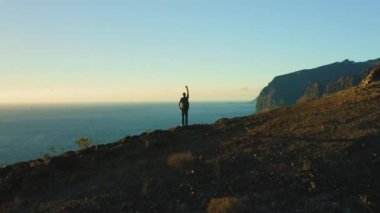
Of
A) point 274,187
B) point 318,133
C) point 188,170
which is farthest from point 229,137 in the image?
point 274,187

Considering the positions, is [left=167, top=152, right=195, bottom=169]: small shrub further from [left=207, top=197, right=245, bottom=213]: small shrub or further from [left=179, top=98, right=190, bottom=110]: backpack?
[left=179, top=98, right=190, bottom=110]: backpack

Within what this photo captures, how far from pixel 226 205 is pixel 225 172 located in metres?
3.31

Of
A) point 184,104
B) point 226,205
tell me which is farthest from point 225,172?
point 184,104

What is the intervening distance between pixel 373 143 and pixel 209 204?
7.14 metres

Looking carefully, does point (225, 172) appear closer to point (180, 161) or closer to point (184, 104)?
point (180, 161)

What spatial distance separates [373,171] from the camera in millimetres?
17453

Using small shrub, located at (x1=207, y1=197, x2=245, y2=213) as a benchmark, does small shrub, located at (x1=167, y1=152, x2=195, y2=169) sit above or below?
above

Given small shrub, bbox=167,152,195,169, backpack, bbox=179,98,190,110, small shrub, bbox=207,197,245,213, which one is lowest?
small shrub, bbox=207,197,245,213

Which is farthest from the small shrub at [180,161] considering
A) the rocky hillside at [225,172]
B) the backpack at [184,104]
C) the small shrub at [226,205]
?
the backpack at [184,104]

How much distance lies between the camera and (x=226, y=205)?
1534 cm

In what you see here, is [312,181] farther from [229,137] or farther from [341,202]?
[229,137]

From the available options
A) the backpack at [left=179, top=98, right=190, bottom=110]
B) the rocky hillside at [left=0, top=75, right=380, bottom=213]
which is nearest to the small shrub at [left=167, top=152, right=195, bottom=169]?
the rocky hillside at [left=0, top=75, right=380, bottom=213]

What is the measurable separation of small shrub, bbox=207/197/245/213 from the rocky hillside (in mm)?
28

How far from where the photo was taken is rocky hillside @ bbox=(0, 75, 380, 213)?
16125 mm
